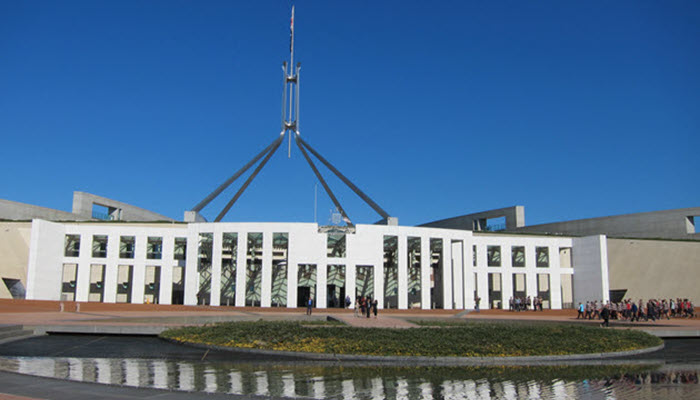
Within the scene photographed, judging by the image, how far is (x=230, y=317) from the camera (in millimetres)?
22922

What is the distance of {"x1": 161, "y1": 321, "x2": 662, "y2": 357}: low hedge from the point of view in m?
13.1

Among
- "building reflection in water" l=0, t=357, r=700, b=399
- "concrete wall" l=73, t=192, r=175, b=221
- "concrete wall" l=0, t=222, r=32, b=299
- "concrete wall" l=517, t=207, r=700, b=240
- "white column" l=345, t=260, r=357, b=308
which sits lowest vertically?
"building reflection in water" l=0, t=357, r=700, b=399

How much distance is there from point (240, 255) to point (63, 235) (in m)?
12.5

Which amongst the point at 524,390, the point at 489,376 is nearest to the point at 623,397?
the point at 524,390

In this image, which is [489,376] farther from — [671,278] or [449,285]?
[671,278]

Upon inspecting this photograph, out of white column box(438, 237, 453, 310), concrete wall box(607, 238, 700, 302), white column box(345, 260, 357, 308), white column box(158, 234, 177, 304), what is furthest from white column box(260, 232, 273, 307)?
concrete wall box(607, 238, 700, 302)

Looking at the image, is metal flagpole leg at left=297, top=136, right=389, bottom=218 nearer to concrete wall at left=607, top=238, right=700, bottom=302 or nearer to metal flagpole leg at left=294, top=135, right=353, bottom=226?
metal flagpole leg at left=294, top=135, right=353, bottom=226

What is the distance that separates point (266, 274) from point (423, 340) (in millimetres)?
23389

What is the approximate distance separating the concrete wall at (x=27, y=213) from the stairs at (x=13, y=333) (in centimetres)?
3261

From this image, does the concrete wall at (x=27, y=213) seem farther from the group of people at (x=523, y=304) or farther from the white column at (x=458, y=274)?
the group of people at (x=523, y=304)

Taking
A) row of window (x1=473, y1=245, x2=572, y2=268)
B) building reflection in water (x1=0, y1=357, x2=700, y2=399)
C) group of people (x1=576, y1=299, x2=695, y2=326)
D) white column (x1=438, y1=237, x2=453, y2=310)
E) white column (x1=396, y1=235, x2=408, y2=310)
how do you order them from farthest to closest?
row of window (x1=473, y1=245, x2=572, y2=268), white column (x1=438, y1=237, x2=453, y2=310), white column (x1=396, y1=235, x2=408, y2=310), group of people (x1=576, y1=299, x2=695, y2=326), building reflection in water (x1=0, y1=357, x2=700, y2=399)

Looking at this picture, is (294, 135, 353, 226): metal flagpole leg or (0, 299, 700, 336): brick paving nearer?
(0, 299, 700, 336): brick paving

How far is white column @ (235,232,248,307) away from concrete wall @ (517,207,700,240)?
34080mm

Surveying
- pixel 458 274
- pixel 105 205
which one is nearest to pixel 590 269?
pixel 458 274
